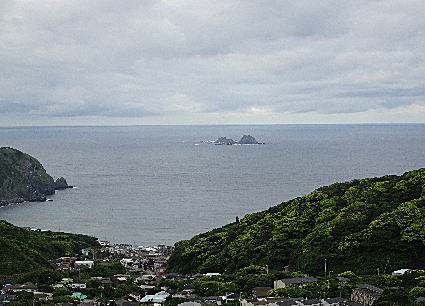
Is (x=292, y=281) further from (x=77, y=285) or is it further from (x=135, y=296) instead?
(x=77, y=285)

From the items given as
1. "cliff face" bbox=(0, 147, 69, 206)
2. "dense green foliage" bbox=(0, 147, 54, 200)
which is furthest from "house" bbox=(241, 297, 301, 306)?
"dense green foliage" bbox=(0, 147, 54, 200)

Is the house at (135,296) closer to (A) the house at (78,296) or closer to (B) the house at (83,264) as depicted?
(A) the house at (78,296)

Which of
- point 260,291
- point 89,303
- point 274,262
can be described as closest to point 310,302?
point 260,291

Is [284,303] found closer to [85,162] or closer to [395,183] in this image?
[395,183]

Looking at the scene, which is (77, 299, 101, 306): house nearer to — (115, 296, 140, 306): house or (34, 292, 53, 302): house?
(115, 296, 140, 306): house

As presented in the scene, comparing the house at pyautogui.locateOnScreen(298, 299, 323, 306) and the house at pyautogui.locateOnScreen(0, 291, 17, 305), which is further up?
the house at pyautogui.locateOnScreen(298, 299, 323, 306)

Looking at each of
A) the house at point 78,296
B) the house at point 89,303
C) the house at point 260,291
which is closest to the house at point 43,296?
the house at point 78,296
